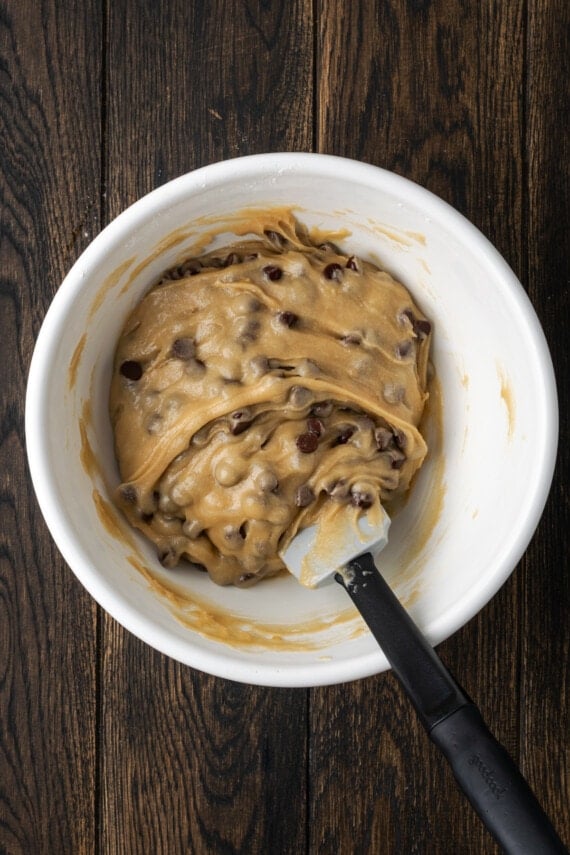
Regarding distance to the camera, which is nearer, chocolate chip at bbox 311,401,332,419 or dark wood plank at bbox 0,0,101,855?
chocolate chip at bbox 311,401,332,419

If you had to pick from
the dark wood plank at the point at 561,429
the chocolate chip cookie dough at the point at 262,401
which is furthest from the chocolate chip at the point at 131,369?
the dark wood plank at the point at 561,429

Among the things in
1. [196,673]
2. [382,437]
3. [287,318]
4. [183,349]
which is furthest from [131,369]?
[196,673]

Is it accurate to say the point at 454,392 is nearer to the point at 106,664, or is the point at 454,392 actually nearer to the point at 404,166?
the point at 404,166

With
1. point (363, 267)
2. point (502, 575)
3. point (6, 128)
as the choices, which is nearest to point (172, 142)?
point (6, 128)

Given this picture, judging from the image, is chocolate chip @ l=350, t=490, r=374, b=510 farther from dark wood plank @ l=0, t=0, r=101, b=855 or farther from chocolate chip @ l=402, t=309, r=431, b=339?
dark wood plank @ l=0, t=0, r=101, b=855

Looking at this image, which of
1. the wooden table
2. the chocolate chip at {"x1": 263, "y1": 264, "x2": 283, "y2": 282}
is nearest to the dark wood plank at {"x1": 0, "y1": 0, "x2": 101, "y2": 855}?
the wooden table

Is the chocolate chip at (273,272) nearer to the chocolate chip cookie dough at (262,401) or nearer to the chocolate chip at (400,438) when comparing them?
the chocolate chip cookie dough at (262,401)

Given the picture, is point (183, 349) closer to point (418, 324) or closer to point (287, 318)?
point (287, 318)
